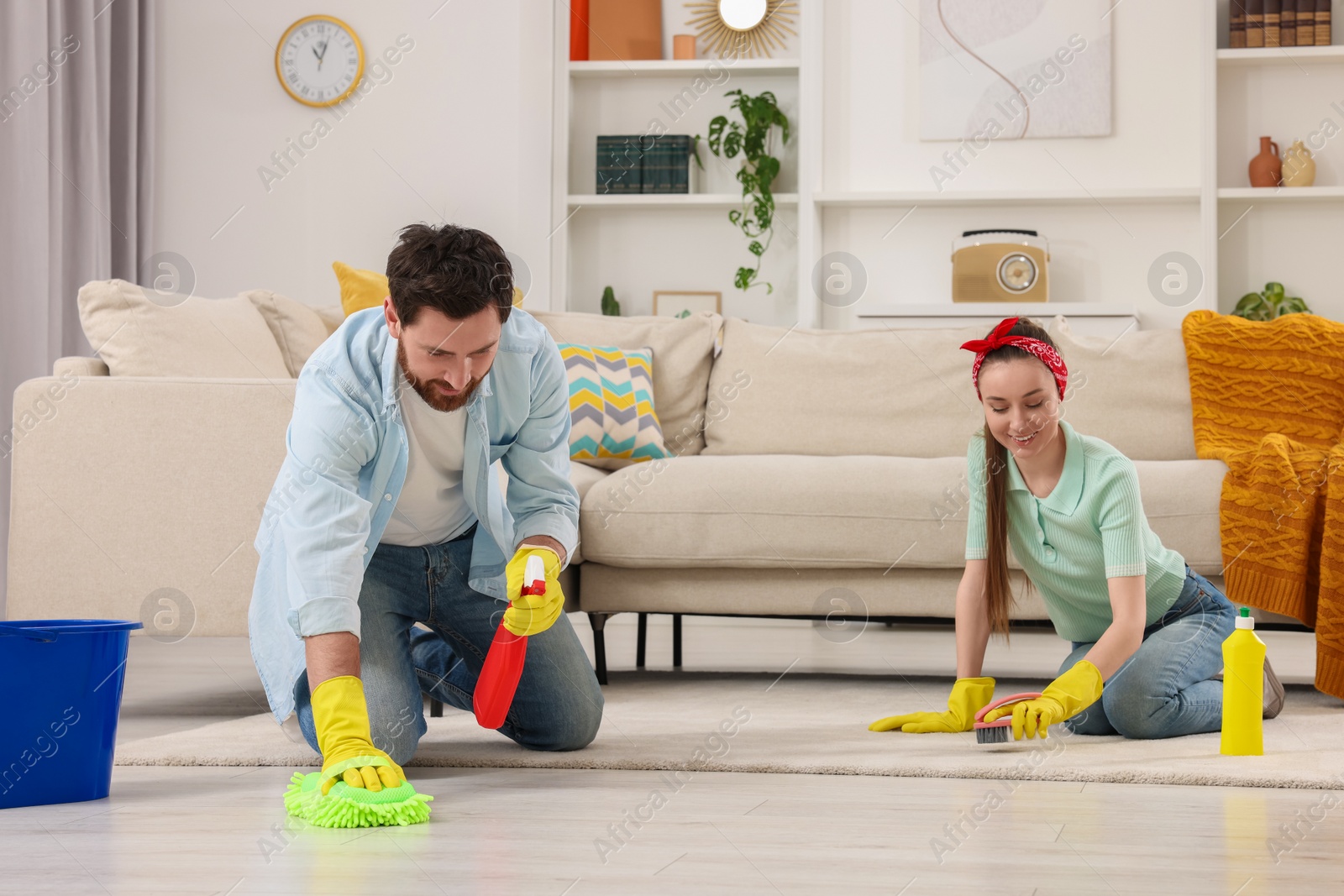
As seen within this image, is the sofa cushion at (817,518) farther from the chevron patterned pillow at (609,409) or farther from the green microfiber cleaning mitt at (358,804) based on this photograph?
the green microfiber cleaning mitt at (358,804)

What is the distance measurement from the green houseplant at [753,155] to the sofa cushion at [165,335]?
90.7 inches

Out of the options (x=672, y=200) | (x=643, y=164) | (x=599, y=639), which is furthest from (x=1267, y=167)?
(x=599, y=639)

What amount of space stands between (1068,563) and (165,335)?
1.71 meters

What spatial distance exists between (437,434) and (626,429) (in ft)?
3.81

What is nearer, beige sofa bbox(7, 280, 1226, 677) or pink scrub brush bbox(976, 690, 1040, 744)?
pink scrub brush bbox(976, 690, 1040, 744)

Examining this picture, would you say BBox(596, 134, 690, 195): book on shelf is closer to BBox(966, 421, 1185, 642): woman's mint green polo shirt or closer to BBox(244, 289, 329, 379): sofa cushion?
BBox(244, 289, 329, 379): sofa cushion

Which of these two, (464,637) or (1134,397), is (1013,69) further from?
(464,637)

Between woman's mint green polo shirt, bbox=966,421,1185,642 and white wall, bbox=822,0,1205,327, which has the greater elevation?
white wall, bbox=822,0,1205,327

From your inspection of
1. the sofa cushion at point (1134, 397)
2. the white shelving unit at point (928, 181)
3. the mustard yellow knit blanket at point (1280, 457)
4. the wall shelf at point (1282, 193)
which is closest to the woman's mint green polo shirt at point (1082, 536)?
the mustard yellow knit blanket at point (1280, 457)

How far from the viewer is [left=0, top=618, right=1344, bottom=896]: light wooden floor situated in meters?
1.07

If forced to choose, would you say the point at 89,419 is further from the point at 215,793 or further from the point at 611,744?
the point at 611,744

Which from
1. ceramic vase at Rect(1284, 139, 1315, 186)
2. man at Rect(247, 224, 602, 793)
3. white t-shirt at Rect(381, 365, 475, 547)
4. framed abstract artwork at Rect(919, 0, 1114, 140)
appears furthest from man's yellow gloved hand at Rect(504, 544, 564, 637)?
ceramic vase at Rect(1284, 139, 1315, 186)

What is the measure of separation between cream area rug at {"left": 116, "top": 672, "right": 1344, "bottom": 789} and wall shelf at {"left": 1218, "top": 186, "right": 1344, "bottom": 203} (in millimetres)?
2612

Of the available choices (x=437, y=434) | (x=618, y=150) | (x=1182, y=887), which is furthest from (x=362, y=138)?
(x=1182, y=887)
